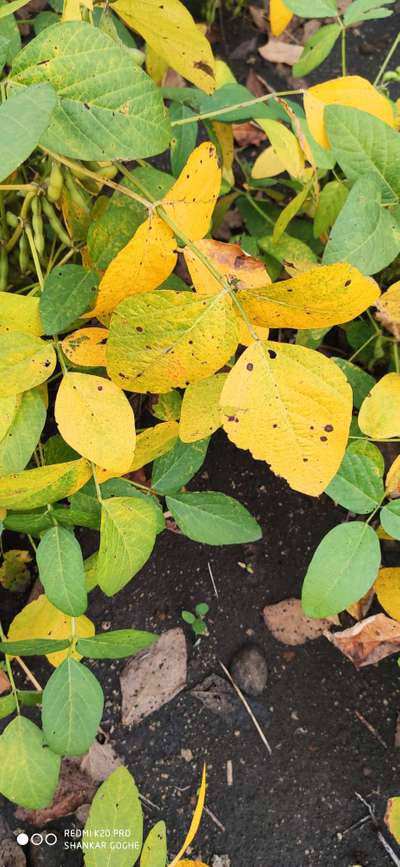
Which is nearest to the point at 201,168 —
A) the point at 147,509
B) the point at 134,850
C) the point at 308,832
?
the point at 147,509

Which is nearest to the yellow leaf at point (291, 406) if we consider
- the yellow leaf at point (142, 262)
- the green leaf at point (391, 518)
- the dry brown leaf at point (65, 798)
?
the yellow leaf at point (142, 262)

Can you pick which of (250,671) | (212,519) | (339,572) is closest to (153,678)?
(250,671)

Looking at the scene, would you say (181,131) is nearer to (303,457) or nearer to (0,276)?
(0,276)

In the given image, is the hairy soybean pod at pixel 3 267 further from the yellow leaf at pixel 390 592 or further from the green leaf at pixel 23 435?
the yellow leaf at pixel 390 592

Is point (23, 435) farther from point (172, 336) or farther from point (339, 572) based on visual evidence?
point (339, 572)

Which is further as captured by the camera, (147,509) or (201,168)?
(147,509)
